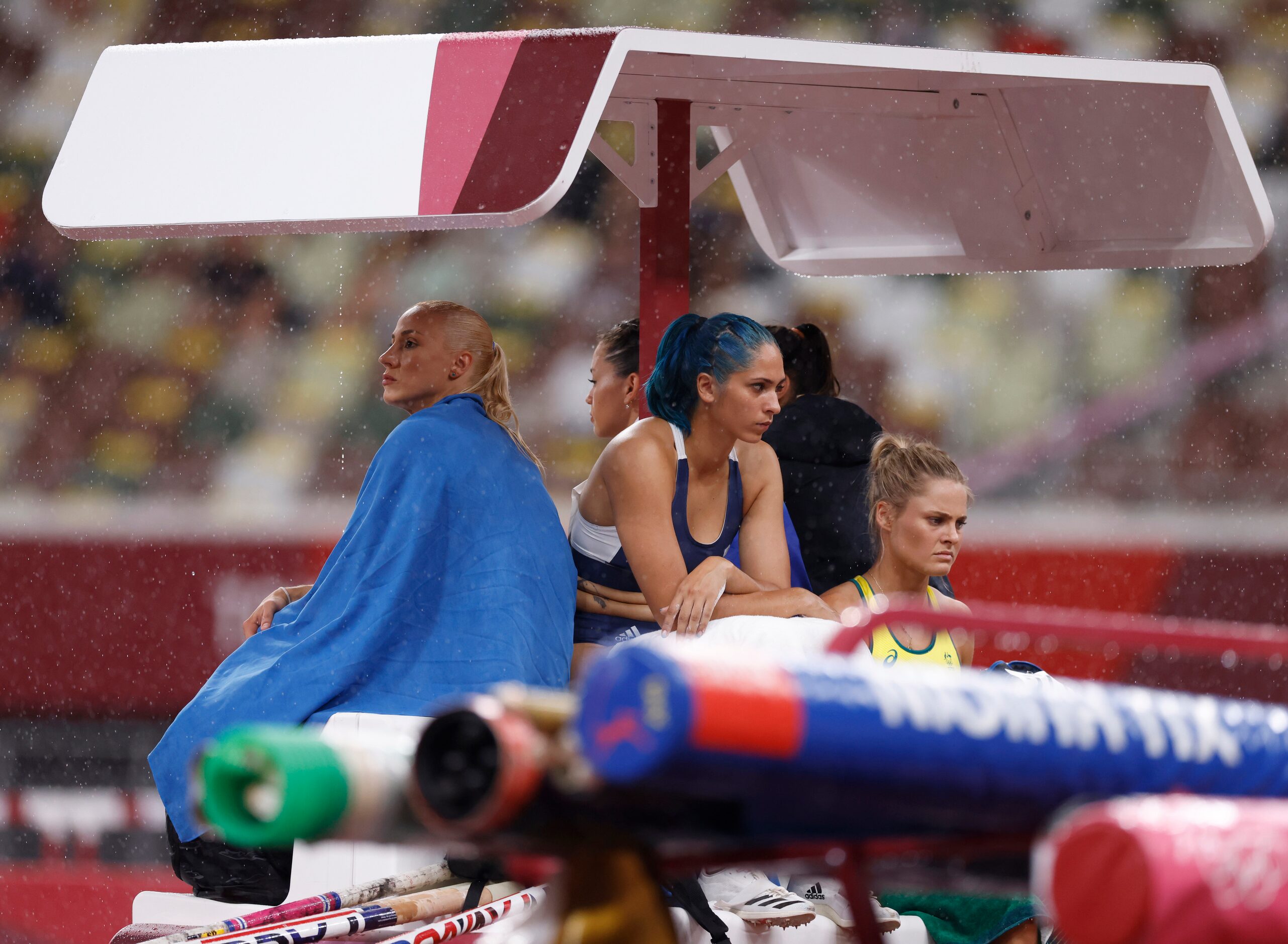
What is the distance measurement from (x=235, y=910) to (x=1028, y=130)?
6.52 ft

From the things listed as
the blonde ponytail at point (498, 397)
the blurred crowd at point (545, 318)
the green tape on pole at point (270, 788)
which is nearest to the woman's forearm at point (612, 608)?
the blonde ponytail at point (498, 397)

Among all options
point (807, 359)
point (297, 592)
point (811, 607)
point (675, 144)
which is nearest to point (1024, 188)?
point (807, 359)

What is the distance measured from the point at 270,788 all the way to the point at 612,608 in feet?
6.05

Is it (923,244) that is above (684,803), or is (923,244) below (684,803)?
above

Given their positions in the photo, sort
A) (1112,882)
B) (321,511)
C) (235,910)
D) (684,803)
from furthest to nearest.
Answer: (321,511) < (235,910) < (684,803) < (1112,882)

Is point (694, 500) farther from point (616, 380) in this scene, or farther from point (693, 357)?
point (616, 380)

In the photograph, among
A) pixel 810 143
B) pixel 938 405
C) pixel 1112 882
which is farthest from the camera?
pixel 938 405

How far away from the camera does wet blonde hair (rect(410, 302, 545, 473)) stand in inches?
107

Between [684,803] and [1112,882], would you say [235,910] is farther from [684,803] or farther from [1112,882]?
[1112,882]

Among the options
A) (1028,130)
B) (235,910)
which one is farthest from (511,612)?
(1028,130)

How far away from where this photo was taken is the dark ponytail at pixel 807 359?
3.04 meters

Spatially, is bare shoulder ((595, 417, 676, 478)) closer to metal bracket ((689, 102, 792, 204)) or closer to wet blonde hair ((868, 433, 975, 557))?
wet blonde hair ((868, 433, 975, 557))

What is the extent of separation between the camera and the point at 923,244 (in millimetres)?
3527

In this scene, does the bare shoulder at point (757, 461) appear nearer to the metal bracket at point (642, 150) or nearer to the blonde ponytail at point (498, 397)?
the blonde ponytail at point (498, 397)
